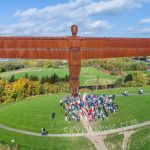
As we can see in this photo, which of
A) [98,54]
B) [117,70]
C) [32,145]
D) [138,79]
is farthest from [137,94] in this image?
[117,70]

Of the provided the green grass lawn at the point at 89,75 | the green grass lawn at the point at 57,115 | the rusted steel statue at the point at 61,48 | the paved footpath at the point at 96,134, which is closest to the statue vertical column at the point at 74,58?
the rusted steel statue at the point at 61,48

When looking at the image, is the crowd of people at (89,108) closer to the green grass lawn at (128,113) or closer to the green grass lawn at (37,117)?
the green grass lawn at (128,113)

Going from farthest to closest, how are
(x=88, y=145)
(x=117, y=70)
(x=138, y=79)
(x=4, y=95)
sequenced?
(x=117, y=70), (x=138, y=79), (x=4, y=95), (x=88, y=145)

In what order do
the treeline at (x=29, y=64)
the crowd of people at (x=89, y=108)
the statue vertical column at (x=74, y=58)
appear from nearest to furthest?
the statue vertical column at (x=74, y=58)
the crowd of people at (x=89, y=108)
the treeline at (x=29, y=64)

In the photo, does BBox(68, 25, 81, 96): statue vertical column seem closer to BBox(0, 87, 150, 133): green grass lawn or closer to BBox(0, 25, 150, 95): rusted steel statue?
BBox(0, 25, 150, 95): rusted steel statue

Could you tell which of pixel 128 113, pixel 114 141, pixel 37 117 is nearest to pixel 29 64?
pixel 37 117

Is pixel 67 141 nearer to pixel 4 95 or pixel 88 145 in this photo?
pixel 88 145
